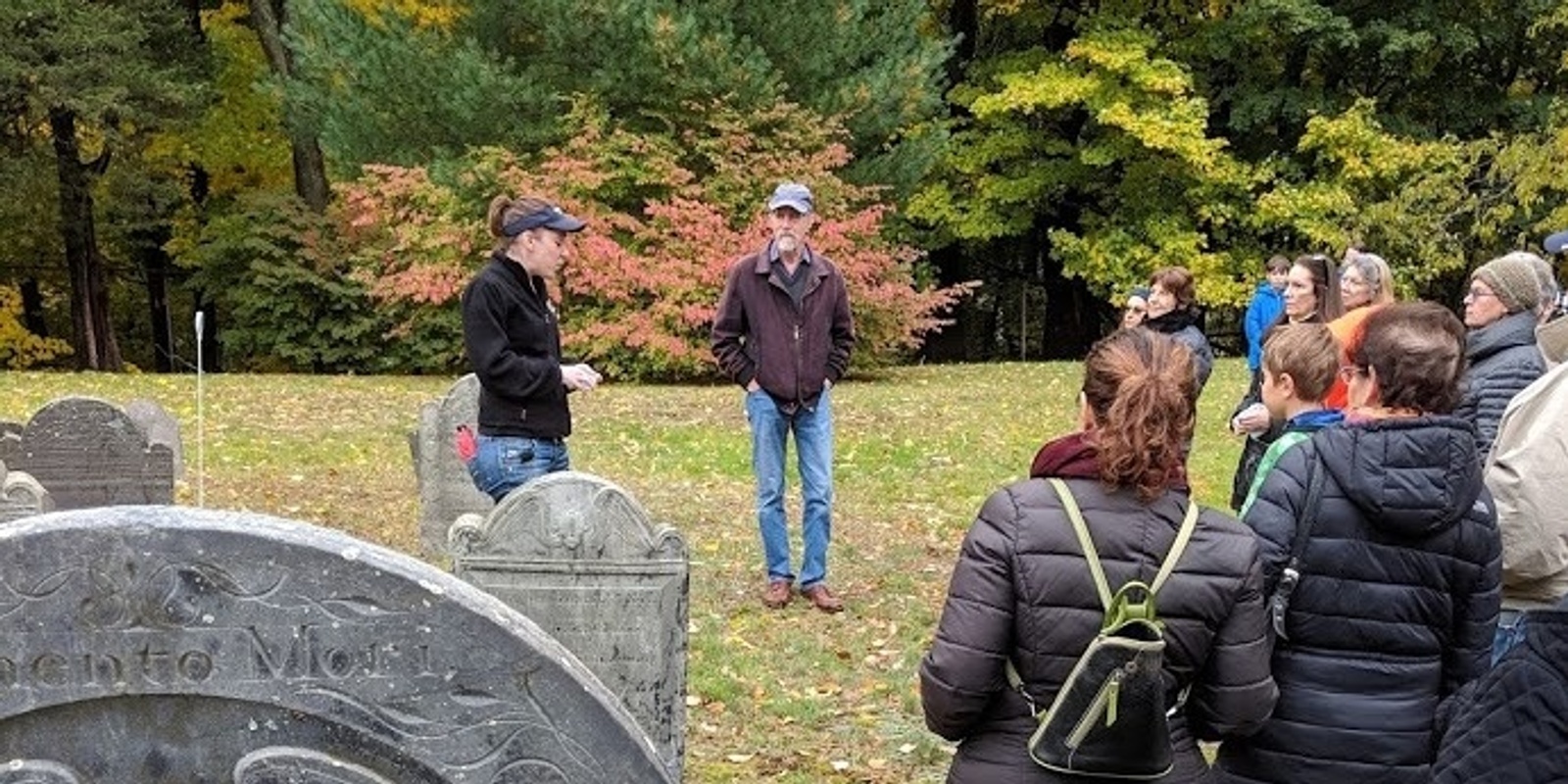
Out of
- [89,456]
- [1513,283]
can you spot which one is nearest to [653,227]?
[89,456]

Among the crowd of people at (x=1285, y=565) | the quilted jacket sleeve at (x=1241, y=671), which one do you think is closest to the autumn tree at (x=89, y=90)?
the crowd of people at (x=1285, y=565)

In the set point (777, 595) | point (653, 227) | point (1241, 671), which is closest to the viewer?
point (1241, 671)

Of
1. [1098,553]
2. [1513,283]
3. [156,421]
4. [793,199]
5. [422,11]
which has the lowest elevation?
[156,421]

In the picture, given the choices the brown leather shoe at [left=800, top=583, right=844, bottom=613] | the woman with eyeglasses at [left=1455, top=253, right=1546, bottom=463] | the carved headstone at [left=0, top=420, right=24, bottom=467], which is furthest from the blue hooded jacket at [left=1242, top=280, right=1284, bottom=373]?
the carved headstone at [left=0, top=420, right=24, bottom=467]

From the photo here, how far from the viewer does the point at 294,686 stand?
1976 millimetres

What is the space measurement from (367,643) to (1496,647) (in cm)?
308

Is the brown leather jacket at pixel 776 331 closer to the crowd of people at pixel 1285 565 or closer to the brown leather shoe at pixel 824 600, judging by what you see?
the brown leather shoe at pixel 824 600

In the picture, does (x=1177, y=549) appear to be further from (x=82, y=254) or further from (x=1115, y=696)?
(x=82, y=254)

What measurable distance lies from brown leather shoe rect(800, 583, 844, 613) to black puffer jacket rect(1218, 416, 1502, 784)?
4.04 m

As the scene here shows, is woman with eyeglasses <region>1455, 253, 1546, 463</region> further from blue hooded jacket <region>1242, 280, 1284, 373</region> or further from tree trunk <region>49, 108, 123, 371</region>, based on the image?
tree trunk <region>49, 108, 123, 371</region>

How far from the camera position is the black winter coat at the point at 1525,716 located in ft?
5.82

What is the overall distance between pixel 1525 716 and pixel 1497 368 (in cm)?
353

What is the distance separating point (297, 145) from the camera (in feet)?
84.0

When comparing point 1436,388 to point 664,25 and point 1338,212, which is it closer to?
point 664,25
